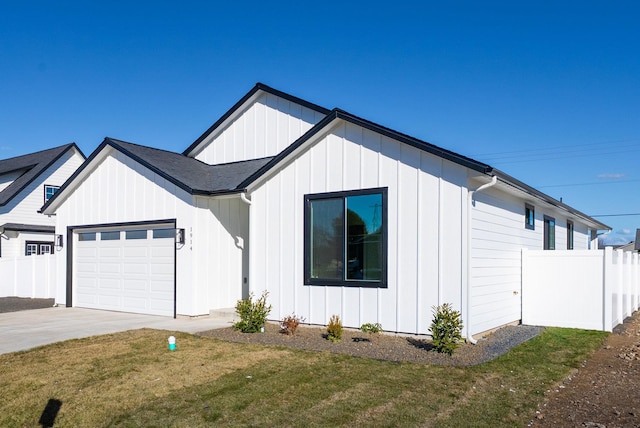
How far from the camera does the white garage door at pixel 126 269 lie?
12.7 metres

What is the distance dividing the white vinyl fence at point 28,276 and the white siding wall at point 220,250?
8.97 m

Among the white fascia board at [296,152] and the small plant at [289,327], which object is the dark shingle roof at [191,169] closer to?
the white fascia board at [296,152]

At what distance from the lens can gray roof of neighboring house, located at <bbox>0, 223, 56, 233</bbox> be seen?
2195 centimetres

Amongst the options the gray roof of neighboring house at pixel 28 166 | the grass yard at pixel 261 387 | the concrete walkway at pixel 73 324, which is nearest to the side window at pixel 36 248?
the gray roof of neighboring house at pixel 28 166

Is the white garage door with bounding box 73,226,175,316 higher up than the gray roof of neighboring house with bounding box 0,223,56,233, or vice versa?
the gray roof of neighboring house with bounding box 0,223,56,233

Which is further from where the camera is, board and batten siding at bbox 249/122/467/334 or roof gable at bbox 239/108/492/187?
board and batten siding at bbox 249/122/467/334

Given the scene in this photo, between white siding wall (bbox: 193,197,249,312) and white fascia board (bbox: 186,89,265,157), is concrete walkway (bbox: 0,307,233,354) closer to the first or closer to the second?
white siding wall (bbox: 193,197,249,312)

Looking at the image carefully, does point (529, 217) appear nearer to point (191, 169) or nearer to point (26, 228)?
point (191, 169)

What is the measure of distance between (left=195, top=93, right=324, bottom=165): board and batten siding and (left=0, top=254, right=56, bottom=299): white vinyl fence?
8.05 metres

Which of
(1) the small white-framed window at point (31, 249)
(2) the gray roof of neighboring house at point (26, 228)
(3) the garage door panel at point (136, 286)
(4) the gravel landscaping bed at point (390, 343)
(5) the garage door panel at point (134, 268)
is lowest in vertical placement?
(4) the gravel landscaping bed at point (390, 343)

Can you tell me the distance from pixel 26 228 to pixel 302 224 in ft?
57.0

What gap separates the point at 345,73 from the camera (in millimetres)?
16906

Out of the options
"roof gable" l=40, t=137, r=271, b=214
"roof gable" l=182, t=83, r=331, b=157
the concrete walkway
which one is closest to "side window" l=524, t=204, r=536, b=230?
"roof gable" l=182, t=83, r=331, b=157

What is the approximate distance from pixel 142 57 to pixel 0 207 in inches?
439
